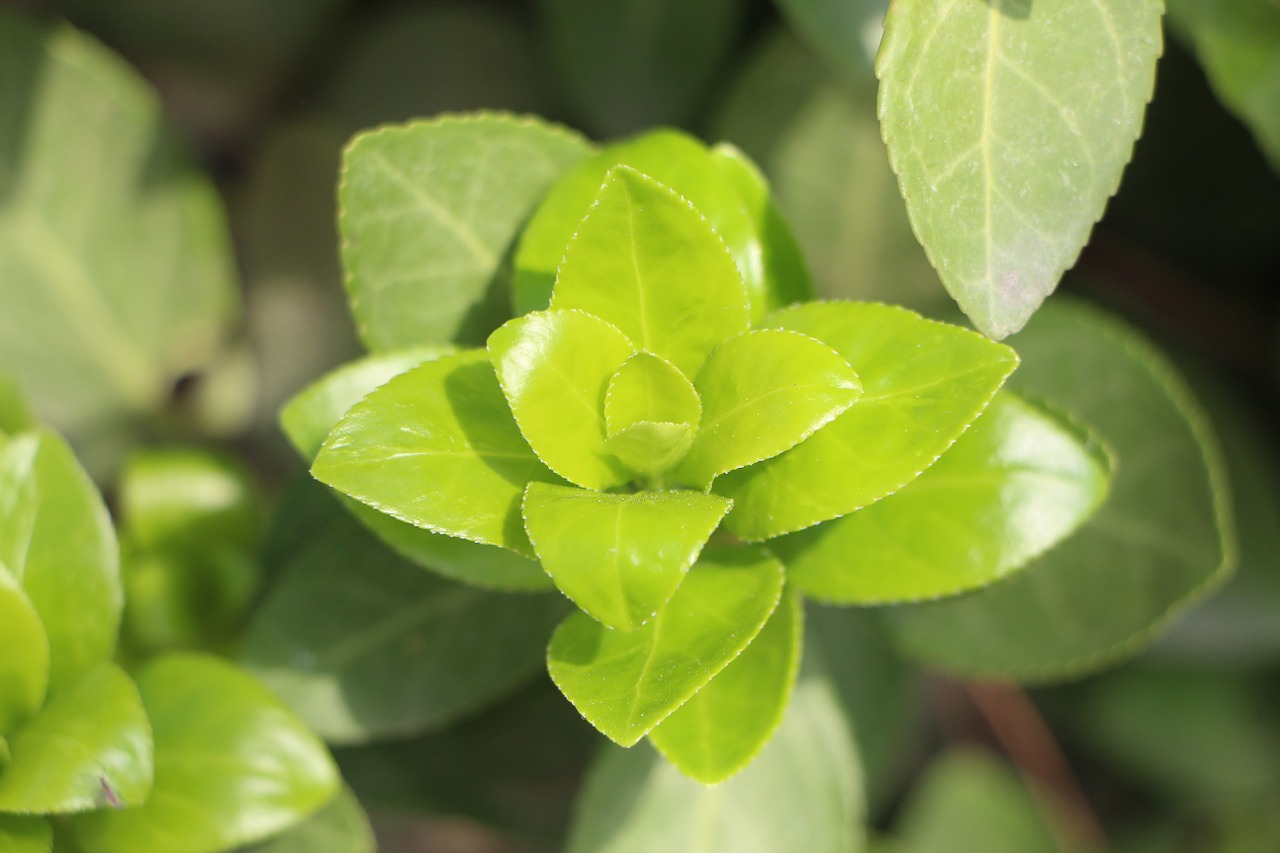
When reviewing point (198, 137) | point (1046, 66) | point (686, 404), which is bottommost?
point (198, 137)

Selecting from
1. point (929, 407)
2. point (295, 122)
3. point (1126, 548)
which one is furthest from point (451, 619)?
point (295, 122)

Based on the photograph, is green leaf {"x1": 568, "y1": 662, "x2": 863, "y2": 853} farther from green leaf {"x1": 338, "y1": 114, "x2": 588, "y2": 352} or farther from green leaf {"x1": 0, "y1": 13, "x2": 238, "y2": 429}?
green leaf {"x1": 0, "y1": 13, "x2": 238, "y2": 429}

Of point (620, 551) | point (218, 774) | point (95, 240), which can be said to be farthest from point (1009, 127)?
point (95, 240)

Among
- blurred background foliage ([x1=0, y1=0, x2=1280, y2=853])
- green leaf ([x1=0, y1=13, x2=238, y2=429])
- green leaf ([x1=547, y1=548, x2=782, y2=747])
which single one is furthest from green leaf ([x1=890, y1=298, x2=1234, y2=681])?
green leaf ([x1=0, y1=13, x2=238, y2=429])

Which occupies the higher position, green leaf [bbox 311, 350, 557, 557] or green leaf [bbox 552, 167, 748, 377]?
green leaf [bbox 552, 167, 748, 377]

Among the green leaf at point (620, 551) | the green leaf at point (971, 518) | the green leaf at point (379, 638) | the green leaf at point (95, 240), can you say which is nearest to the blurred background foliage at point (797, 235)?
the green leaf at point (95, 240)

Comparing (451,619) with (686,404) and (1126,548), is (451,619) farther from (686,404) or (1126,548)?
(1126,548)

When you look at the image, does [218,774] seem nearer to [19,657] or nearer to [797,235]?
[19,657]
